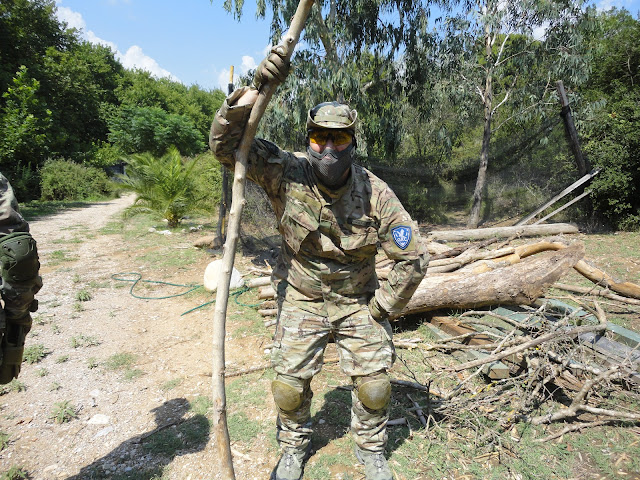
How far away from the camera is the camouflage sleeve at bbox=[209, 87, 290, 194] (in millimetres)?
2119

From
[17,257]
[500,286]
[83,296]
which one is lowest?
[83,296]

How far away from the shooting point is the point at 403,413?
135 inches

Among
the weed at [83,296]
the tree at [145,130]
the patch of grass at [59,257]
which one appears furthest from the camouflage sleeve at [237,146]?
the tree at [145,130]

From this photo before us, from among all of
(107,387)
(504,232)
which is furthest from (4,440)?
(504,232)

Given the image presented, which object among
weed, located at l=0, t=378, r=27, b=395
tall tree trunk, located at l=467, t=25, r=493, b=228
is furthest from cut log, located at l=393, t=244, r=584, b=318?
tall tree trunk, located at l=467, t=25, r=493, b=228

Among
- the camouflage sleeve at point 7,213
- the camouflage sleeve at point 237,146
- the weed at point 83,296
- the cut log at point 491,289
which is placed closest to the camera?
the camouflage sleeve at point 237,146

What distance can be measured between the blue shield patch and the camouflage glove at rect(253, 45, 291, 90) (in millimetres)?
1186

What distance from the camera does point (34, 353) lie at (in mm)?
4367

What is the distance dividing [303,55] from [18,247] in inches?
369

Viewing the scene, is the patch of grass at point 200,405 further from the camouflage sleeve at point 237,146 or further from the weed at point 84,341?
the camouflage sleeve at point 237,146

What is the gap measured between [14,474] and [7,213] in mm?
1901

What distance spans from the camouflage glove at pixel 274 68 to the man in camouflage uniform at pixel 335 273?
435 mm

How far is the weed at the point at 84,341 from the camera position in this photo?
472 centimetres

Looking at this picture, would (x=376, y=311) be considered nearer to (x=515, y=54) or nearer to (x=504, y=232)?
(x=504, y=232)
